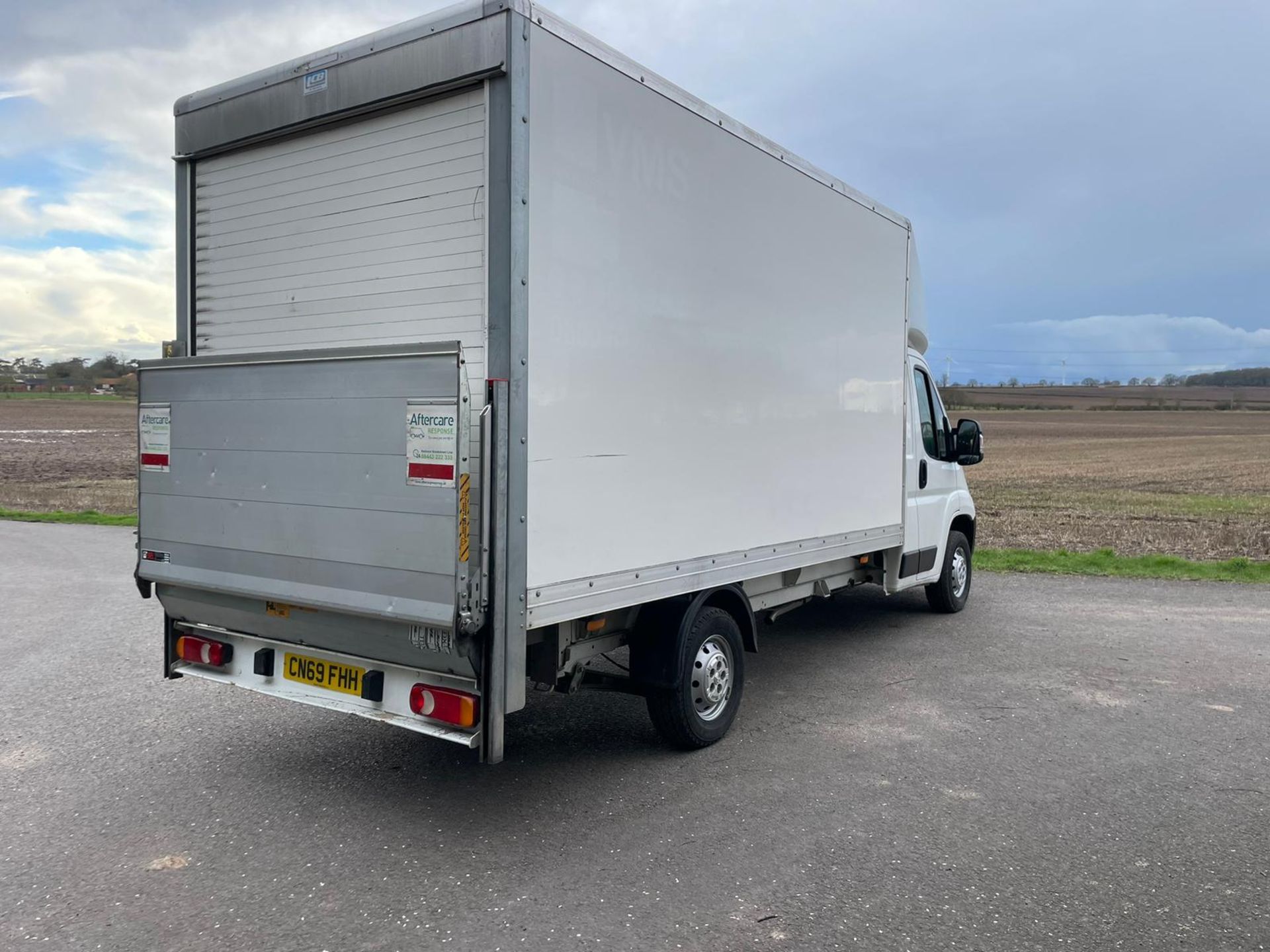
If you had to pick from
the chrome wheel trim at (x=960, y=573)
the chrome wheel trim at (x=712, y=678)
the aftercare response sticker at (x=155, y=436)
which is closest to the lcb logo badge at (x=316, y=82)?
the aftercare response sticker at (x=155, y=436)

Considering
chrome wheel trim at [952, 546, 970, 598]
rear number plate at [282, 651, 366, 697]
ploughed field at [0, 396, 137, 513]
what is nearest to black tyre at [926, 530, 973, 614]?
chrome wheel trim at [952, 546, 970, 598]

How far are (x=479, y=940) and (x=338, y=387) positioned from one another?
6.82 feet

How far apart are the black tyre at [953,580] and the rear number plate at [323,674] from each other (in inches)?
208

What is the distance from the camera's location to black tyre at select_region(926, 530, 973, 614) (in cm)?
816

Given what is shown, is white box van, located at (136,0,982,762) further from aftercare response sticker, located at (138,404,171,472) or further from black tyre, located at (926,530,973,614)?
black tyre, located at (926,530,973,614)

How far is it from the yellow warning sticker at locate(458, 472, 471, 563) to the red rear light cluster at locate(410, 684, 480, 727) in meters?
0.57

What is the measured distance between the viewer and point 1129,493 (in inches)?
796

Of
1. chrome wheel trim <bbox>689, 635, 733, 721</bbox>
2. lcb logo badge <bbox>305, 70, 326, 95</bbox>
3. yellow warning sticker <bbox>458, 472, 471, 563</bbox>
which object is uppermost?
lcb logo badge <bbox>305, 70, 326, 95</bbox>

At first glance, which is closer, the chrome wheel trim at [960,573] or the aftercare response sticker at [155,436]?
the aftercare response sticker at [155,436]

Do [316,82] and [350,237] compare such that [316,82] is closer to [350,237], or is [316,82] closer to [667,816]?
[350,237]

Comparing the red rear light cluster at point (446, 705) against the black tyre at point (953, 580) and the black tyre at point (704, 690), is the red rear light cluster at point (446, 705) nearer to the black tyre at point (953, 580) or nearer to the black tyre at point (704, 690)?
the black tyre at point (704, 690)

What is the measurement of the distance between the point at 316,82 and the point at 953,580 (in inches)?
248

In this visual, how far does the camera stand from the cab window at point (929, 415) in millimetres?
7484

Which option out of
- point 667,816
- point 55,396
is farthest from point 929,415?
point 55,396
